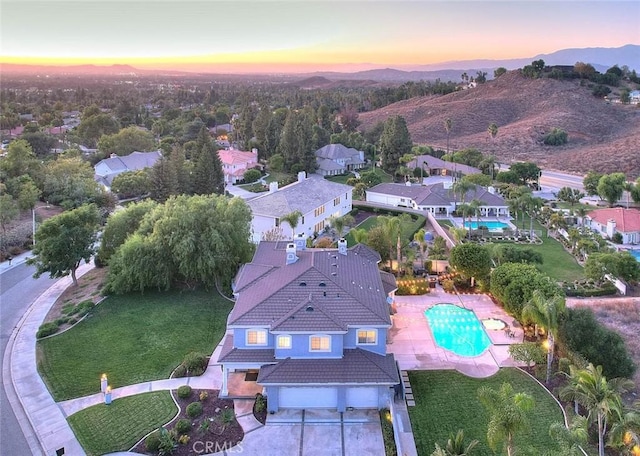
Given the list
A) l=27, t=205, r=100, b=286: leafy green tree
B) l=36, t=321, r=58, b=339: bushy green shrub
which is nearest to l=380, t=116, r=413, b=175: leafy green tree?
l=27, t=205, r=100, b=286: leafy green tree

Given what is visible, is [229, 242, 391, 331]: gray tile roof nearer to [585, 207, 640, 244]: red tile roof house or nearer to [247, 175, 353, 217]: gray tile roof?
[247, 175, 353, 217]: gray tile roof

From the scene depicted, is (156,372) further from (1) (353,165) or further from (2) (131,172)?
(1) (353,165)

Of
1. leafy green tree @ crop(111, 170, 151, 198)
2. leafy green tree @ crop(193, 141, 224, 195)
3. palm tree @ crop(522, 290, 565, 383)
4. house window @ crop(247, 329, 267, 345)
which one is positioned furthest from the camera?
leafy green tree @ crop(111, 170, 151, 198)

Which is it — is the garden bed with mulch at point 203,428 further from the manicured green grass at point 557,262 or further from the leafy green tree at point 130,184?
the leafy green tree at point 130,184

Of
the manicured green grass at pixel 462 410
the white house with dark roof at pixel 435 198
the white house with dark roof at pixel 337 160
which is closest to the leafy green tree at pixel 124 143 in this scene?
the white house with dark roof at pixel 337 160

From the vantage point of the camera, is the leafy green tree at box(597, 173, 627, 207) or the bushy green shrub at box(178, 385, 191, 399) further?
the leafy green tree at box(597, 173, 627, 207)

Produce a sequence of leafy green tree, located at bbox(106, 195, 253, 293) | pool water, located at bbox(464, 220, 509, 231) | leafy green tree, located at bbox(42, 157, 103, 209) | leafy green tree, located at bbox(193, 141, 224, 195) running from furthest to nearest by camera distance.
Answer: leafy green tree, located at bbox(193, 141, 224, 195) → leafy green tree, located at bbox(42, 157, 103, 209) → pool water, located at bbox(464, 220, 509, 231) → leafy green tree, located at bbox(106, 195, 253, 293)

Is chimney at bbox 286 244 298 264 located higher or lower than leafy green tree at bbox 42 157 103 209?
higher
